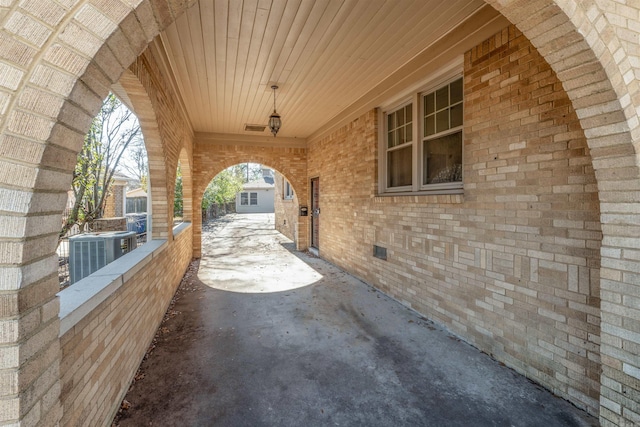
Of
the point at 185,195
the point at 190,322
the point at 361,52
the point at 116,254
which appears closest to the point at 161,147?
the point at 116,254

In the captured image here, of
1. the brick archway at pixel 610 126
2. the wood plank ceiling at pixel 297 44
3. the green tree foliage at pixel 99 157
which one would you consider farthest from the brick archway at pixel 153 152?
the brick archway at pixel 610 126

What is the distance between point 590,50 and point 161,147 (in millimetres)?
4127

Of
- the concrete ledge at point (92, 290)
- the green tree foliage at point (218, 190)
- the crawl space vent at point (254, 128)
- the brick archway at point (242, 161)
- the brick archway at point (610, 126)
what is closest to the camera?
the concrete ledge at point (92, 290)

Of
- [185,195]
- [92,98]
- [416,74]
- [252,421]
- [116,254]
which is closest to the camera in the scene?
[92,98]

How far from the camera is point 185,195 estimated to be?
750cm

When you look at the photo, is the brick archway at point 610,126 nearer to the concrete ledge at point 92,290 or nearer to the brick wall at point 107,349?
the concrete ledge at point 92,290

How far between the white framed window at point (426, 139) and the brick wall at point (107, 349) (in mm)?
3370

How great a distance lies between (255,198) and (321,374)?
27.9 metres

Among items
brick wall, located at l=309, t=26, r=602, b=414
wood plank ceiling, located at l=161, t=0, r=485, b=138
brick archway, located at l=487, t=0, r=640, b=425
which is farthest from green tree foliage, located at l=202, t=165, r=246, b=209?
brick archway, located at l=487, t=0, r=640, b=425

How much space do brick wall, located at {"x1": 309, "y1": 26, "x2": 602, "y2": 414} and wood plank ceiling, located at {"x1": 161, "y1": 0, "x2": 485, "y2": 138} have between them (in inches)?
28.8

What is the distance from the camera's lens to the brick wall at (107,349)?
5.07ft

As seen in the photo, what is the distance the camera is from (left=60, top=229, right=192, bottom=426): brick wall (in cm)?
154

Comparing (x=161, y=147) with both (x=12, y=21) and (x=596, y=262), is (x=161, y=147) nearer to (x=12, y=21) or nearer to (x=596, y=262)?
(x=12, y=21)

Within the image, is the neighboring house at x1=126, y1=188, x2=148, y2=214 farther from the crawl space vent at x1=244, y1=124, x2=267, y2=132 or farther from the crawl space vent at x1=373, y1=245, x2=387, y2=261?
the crawl space vent at x1=373, y1=245, x2=387, y2=261
